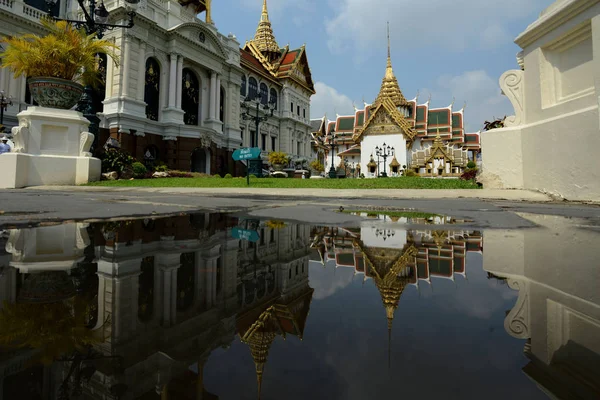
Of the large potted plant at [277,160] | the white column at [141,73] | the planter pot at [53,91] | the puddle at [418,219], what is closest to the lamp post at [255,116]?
the large potted plant at [277,160]

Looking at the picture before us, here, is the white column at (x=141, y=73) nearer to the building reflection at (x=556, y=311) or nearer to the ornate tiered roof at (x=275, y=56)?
the ornate tiered roof at (x=275, y=56)

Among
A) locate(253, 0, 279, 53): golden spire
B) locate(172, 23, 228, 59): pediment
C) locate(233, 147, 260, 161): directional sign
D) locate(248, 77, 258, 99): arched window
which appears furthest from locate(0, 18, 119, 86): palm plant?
locate(253, 0, 279, 53): golden spire

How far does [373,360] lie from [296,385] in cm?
17

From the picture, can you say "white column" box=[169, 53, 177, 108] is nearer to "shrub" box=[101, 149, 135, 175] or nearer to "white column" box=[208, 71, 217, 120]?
"white column" box=[208, 71, 217, 120]

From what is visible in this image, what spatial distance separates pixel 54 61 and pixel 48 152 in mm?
3003

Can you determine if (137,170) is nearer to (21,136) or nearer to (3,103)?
(21,136)

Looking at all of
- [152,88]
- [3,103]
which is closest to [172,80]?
[152,88]

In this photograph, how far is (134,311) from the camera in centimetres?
91

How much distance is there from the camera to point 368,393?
56cm

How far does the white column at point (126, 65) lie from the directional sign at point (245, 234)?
19.8 m

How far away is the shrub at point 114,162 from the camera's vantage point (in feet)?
47.0

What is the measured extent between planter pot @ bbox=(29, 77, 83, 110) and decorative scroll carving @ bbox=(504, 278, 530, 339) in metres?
13.2

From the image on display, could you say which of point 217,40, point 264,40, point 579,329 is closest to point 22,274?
point 579,329

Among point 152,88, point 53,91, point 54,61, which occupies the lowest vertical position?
point 53,91
